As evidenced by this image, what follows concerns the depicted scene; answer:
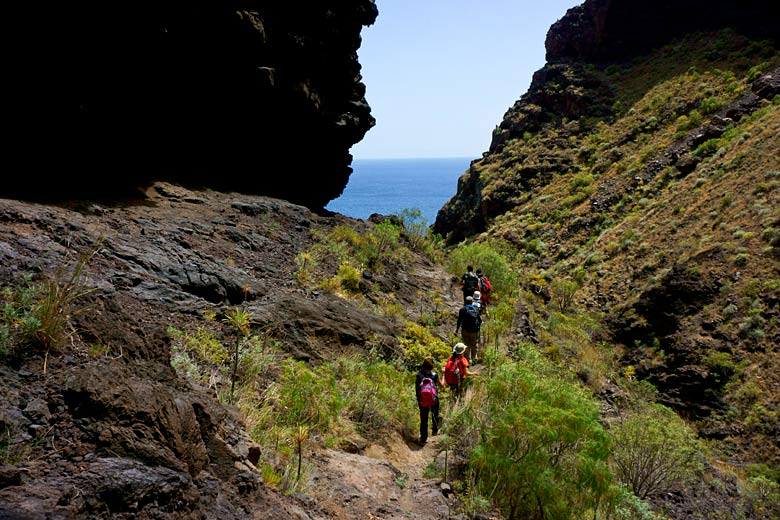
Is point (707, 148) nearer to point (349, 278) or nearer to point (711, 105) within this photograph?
point (711, 105)

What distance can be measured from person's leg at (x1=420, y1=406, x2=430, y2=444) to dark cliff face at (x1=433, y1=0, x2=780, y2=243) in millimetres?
36227

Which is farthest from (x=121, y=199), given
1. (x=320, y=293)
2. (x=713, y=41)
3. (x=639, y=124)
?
(x=713, y=41)

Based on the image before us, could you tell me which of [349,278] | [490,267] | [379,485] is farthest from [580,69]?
[379,485]

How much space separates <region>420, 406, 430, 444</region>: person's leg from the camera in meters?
7.50

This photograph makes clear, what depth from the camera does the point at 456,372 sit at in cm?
849

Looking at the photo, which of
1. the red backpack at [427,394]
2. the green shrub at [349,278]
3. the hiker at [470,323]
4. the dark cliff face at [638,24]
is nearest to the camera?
the red backpack at [427,394]

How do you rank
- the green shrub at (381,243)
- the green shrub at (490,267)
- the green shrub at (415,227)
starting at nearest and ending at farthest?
the green shrub at (381,243)
the green shrub at (490,267)
the green shrub at (415,227)

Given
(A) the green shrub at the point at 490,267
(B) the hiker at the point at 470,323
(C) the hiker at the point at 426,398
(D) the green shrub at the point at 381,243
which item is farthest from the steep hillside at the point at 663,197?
(C) the hiker at the point at 426,398

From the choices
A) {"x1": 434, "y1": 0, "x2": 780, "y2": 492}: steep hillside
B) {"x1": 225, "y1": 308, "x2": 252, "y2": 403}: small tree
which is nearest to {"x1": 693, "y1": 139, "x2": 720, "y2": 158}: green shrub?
{"x1": 434, "y1": 0, "x2": 780, "y2": 492}: steep hillside

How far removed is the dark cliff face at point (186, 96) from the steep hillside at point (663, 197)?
12405 mm

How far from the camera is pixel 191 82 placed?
51.5 ft

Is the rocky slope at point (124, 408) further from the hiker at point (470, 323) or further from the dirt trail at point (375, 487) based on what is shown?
the hiker at point (470, 323)

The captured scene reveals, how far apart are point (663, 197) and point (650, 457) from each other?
2426 centimetres

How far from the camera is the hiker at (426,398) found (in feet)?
24.4
